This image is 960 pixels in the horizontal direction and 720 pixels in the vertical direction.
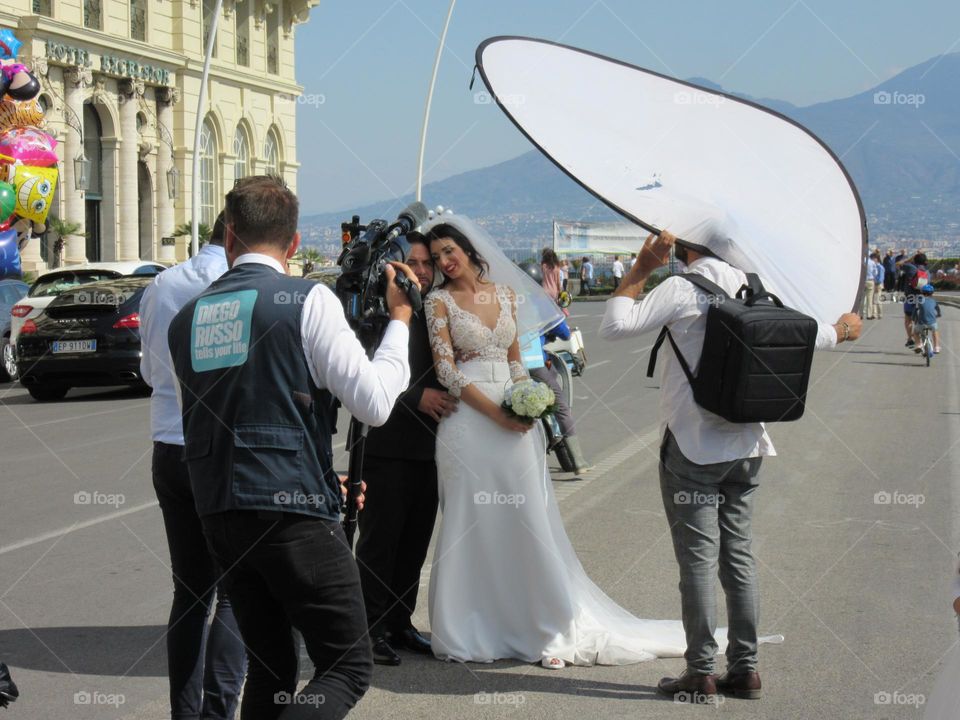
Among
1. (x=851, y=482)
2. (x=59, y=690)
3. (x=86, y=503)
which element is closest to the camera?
(x=59, y=690)

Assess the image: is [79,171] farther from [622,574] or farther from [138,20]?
[622,574]

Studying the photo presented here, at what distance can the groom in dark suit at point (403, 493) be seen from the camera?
5.31 meters

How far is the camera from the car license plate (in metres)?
15.8

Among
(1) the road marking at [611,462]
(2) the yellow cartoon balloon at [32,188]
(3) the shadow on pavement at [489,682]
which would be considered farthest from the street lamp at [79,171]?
(3) the shadow on pavement at [489,682]

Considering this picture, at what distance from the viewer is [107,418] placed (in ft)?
45.4

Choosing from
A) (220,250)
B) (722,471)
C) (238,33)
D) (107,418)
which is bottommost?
(107,418)

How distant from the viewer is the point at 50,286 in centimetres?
1864

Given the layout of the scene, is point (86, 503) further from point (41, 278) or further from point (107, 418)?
point (41, 278)

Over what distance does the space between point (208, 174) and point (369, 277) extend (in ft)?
139

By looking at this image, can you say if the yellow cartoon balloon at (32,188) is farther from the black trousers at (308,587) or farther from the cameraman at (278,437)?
the black trousers at (308,587)

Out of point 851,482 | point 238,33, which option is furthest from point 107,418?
point 238,33

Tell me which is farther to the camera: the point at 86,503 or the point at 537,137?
the point at 86,503

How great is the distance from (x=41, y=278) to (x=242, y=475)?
16.9 metres

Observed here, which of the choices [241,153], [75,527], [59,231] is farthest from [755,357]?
[241,153]
